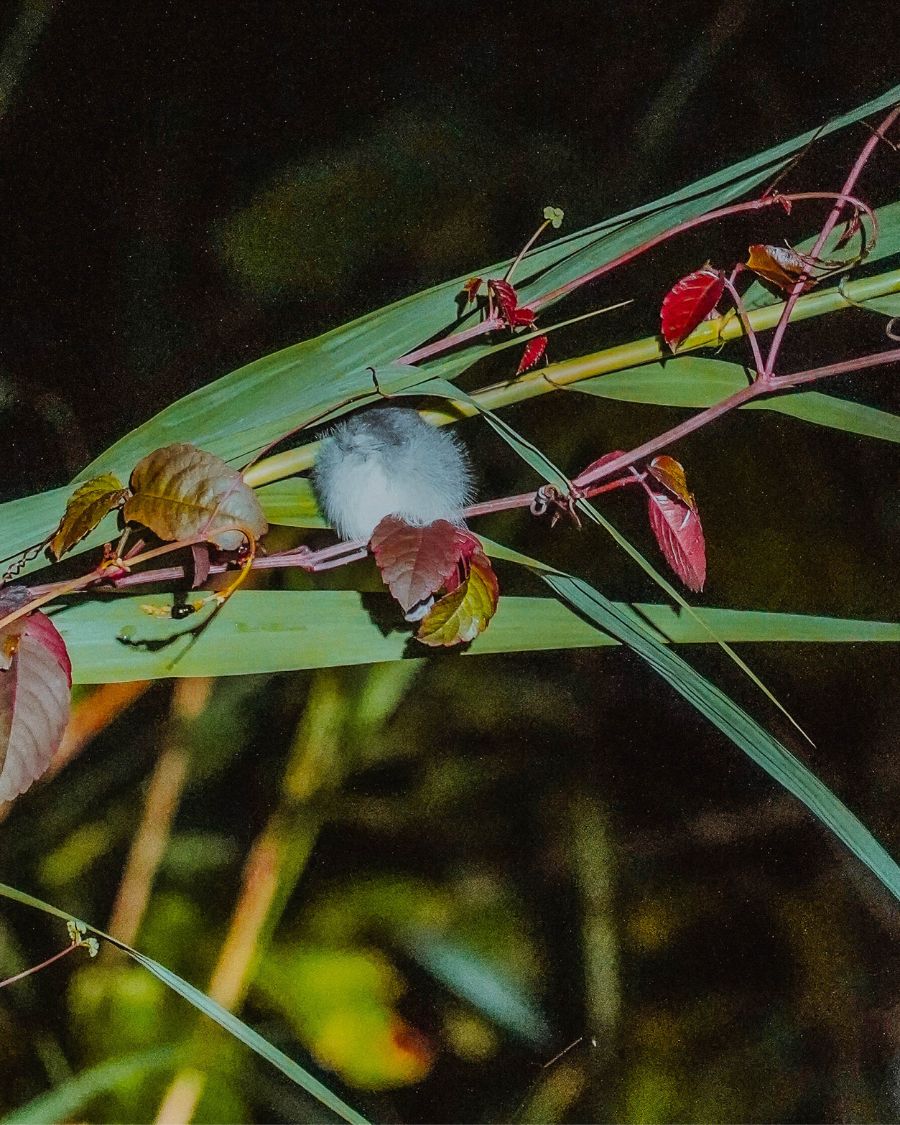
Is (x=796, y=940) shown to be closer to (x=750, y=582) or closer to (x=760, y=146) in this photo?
(x=750, y=582)

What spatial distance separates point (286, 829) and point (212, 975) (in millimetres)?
130

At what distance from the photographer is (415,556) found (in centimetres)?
47

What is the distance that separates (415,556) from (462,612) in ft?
0.14

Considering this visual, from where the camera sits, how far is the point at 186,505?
0.43 metres

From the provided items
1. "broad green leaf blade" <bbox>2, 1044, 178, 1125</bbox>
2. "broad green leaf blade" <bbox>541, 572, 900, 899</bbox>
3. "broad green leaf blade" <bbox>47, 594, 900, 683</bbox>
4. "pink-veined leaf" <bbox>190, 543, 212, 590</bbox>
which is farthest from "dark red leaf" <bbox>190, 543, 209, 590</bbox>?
"broad green leaf blade" <bbox>2, 1044, 178, 1125</bbox>

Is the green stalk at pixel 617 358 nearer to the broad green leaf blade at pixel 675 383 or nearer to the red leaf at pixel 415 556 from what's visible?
the broad green leaf blade at pixel 675 383

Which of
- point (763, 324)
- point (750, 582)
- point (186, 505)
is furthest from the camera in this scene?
point (750, 582)

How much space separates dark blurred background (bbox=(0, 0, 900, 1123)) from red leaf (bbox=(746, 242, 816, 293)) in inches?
3.9

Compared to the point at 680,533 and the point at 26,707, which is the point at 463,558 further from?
the point at 26,707

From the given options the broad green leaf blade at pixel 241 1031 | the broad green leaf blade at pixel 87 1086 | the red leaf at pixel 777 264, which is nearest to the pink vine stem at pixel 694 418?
the red leaf at pixel 777 264

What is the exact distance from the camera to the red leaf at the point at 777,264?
0.53 metres

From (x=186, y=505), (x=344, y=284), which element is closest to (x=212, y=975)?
(x=186, y=505)

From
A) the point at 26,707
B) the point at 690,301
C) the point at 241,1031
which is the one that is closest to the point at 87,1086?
the point at 241,1031

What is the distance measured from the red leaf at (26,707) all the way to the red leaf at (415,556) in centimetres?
19
